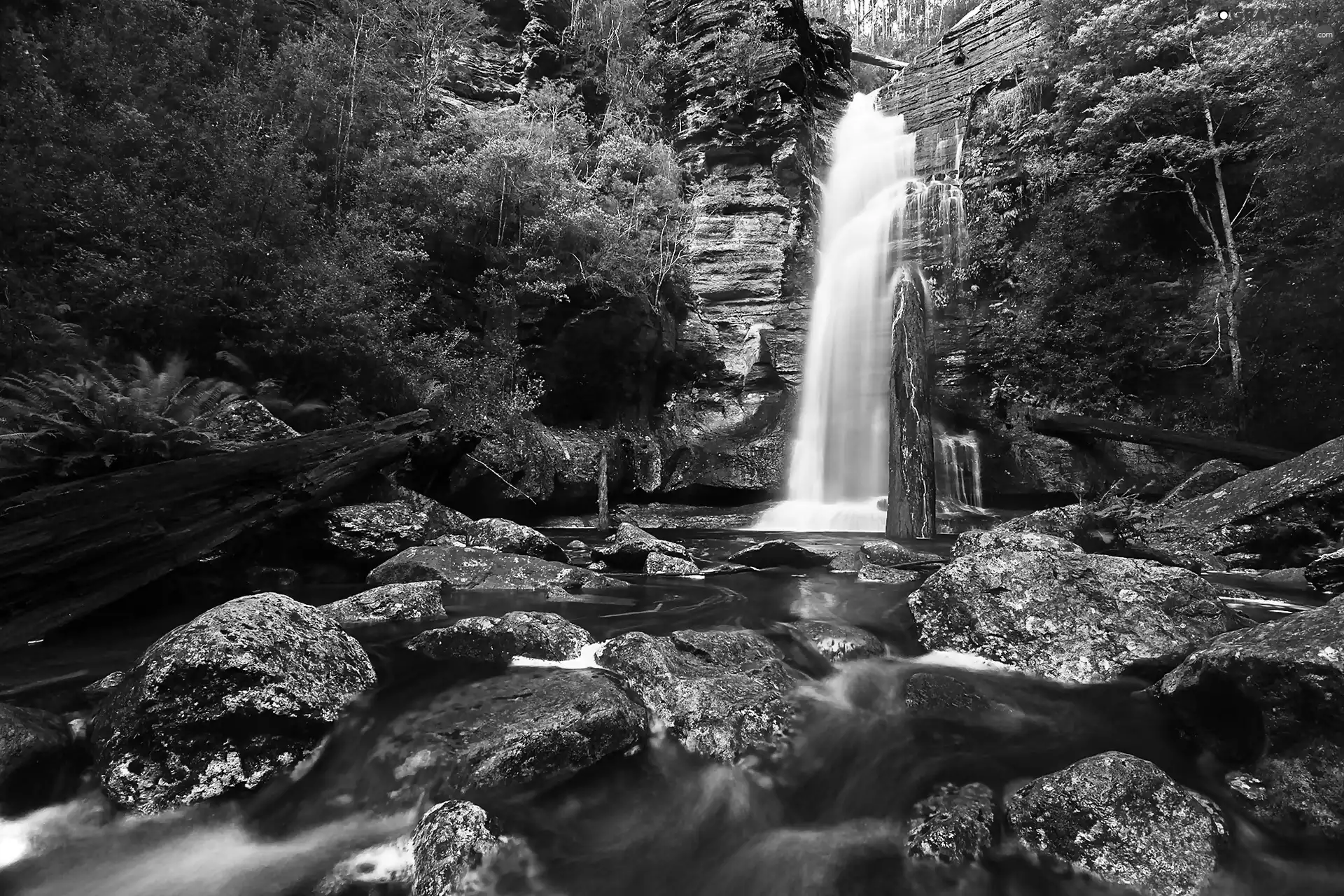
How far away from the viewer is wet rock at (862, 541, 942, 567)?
26.3 ft

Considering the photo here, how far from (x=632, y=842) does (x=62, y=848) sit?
2.65m

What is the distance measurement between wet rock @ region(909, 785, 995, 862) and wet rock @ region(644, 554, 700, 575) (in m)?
5.93

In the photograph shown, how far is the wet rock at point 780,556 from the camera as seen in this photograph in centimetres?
901

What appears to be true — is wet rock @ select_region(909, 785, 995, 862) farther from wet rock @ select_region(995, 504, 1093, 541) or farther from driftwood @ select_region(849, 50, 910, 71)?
driftwood @ select_region(849, 50, 910, 71)

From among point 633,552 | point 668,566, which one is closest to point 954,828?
point 668,566

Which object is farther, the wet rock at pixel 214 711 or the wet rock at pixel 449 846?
the wet rock at pixel 214 711

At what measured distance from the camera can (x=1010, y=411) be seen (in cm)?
1611

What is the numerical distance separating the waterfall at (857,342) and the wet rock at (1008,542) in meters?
7.78

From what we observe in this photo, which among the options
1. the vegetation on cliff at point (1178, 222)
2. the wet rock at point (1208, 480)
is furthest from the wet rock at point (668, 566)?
the vegetation on cliff at point (1178, 222)

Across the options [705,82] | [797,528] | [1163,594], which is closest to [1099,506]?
[1163,594]

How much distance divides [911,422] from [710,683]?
7466 millimetres

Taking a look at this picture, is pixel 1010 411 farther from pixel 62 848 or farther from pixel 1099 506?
pixel 62 848

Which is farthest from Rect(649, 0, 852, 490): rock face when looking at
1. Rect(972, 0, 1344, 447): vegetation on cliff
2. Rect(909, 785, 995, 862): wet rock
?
Rect(909, 785, 995, 862): wet rock

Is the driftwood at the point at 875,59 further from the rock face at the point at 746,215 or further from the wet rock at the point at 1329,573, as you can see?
the wet rock at the point at 1329,573
